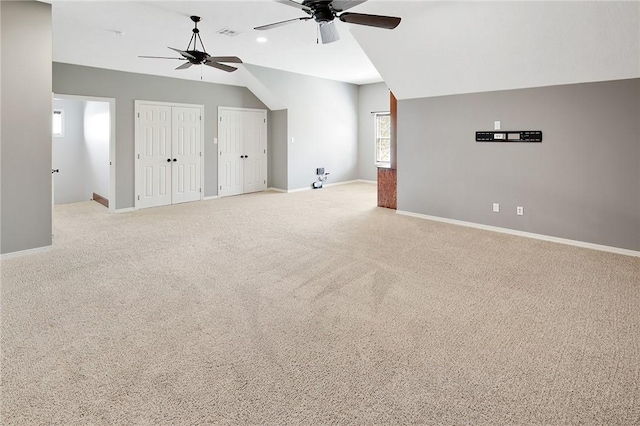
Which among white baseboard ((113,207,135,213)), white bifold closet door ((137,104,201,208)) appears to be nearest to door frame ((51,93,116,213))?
white baseboard ((113,207,135,213))

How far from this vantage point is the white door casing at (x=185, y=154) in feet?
26.7

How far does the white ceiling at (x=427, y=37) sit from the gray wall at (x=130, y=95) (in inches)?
11.5

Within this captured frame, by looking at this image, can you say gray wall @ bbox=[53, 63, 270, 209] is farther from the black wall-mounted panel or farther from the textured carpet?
the black wall-mounted panel

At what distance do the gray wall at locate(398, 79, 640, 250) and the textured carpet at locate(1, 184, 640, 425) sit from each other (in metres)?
0.51

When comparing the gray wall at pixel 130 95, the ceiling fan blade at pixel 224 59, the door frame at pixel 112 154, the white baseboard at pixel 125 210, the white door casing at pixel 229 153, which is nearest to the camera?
the ceiling fan blade at pixel 224 59

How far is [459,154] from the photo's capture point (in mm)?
6090

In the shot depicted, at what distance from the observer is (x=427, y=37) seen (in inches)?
201

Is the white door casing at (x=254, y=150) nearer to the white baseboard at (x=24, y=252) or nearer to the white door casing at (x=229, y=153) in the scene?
the white door casing at (x=229, y=153)

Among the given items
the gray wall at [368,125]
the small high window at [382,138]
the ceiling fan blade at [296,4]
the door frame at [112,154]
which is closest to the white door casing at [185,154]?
the door frame at [112,154]

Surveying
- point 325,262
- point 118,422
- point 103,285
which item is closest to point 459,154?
point 325,262

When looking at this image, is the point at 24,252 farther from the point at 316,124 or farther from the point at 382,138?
the point at 382,138

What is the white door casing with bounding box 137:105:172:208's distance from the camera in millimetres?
7645

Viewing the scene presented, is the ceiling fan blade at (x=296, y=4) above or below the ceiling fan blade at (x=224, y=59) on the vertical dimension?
below

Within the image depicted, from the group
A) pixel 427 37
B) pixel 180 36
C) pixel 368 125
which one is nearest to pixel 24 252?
pixel 180 36
